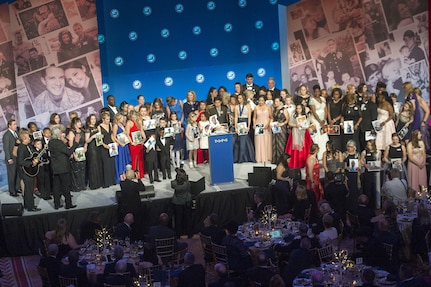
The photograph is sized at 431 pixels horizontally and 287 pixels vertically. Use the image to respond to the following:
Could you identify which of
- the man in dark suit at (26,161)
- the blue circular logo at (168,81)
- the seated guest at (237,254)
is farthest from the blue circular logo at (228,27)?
the seated guest at (237,254)

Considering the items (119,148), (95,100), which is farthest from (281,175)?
(95,100)

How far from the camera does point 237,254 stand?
393 inches

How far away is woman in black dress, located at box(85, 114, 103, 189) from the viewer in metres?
14.1

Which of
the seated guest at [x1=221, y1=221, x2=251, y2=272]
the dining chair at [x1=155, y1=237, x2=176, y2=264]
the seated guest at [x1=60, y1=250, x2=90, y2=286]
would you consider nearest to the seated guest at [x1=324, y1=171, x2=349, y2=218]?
the seated guest at [x1=221, y1=221, x2=251, y2=272]

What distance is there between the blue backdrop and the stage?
12.4 feet

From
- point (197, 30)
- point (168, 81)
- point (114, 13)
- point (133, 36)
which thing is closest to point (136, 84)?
point (168, 81)

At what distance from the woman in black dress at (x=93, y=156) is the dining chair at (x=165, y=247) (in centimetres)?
392

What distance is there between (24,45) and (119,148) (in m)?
3.34

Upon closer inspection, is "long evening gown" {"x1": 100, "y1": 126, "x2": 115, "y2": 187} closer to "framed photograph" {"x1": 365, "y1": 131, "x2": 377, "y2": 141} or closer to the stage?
the stage

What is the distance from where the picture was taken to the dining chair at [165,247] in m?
11.0

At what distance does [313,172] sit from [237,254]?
400 centimetres

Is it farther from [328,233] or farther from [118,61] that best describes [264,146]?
[328,233]

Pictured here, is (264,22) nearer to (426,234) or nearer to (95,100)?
(95,100)

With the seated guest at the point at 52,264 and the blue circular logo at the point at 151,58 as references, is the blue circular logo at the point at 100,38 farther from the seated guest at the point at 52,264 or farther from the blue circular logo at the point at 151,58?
the seated guest at the point at 52,264
